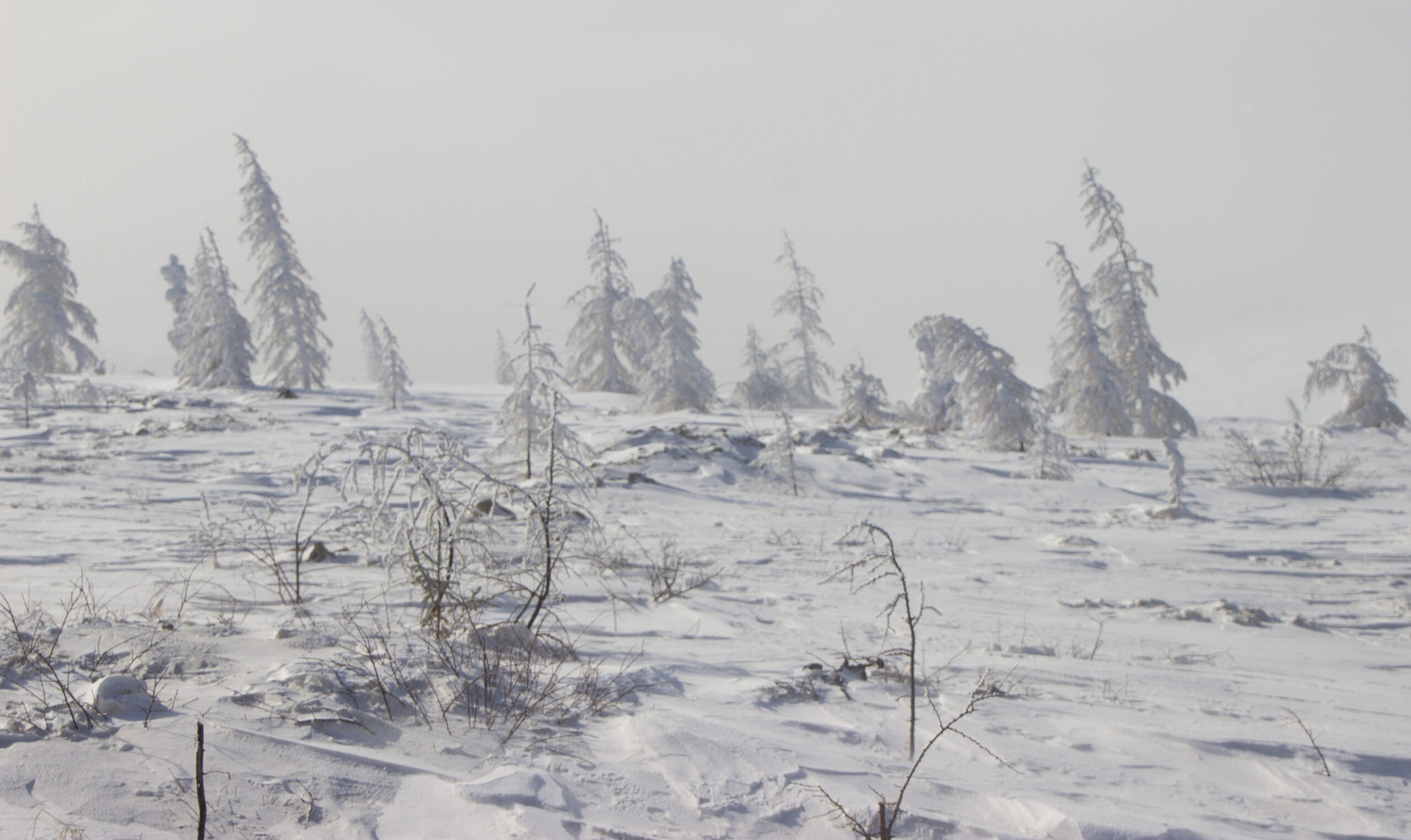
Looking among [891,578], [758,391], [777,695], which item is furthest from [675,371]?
[777,695]

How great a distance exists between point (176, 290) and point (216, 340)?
1555 cm

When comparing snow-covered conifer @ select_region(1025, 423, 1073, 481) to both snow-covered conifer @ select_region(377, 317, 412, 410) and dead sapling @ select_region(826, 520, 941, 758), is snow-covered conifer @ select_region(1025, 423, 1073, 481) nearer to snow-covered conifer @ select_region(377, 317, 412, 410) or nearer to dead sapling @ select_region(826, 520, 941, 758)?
dead sapling @ select_region(826, 520, 941, 758)

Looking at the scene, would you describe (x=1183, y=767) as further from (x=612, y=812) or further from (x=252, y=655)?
(x=252, y=655)

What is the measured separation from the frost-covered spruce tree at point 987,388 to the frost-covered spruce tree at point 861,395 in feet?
18.8

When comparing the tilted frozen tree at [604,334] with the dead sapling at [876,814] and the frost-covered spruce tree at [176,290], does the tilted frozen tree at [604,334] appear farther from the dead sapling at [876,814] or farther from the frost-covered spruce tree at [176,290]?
the dead sapling at [876,814]

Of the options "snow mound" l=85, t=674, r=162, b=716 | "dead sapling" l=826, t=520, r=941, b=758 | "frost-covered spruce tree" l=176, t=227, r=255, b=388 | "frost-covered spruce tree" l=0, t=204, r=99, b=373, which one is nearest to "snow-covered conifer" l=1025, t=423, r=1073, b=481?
"dead sapling" l=826, t=520, r=941, b=758

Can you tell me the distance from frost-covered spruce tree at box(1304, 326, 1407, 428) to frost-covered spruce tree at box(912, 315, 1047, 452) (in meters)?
11.9

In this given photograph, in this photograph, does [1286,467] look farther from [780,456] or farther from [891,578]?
[891,578]

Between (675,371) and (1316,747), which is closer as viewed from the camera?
(1316,747)

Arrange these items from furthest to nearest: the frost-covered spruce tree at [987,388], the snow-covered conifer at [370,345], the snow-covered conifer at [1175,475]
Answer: the snow-covered conifer at [370,345] < the frost-covered spruce tree at [987,388] < the snow-covered conifer at [1175,475]

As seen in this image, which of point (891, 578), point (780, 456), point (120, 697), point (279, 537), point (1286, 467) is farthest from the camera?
point (1286, 467)

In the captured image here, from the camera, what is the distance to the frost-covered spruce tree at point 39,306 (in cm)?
2536

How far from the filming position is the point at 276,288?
2517 cm

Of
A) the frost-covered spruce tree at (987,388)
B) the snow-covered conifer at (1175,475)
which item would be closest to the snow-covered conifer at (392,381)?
the frost-covered spruce tree at (987,388)
